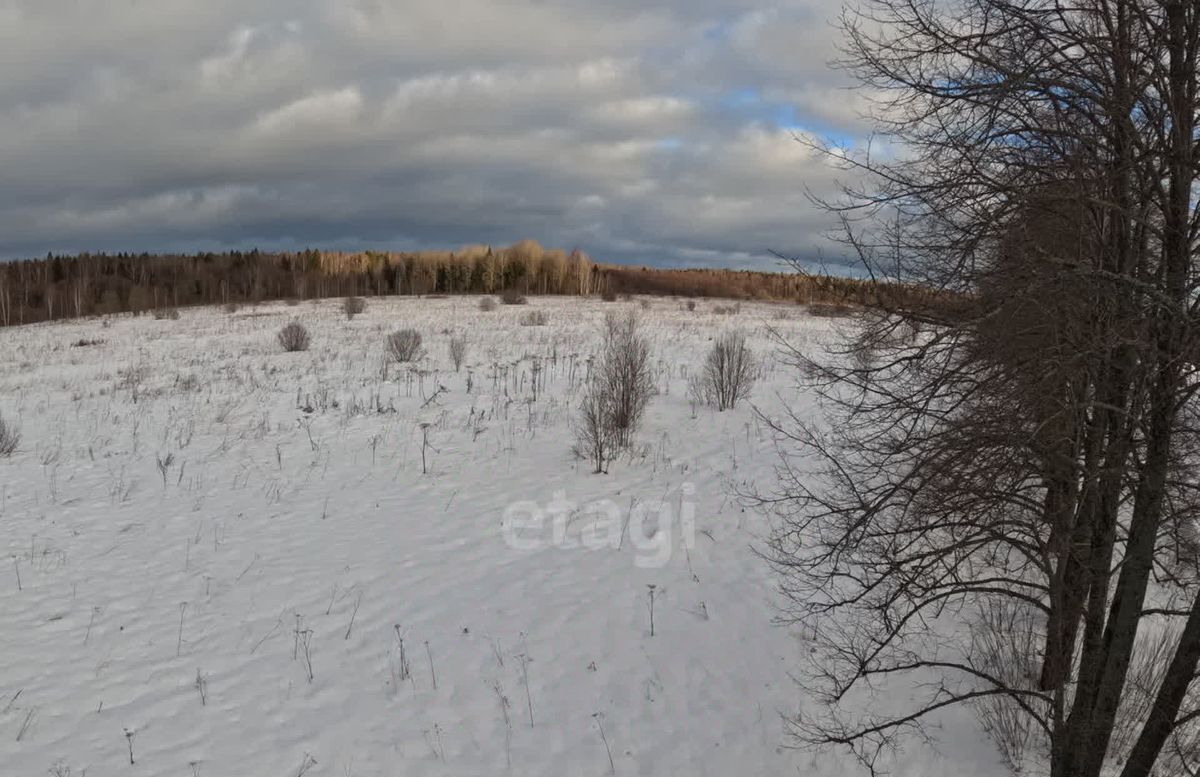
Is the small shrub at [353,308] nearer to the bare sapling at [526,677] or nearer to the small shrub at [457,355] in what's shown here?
the small shrub at [457,355]

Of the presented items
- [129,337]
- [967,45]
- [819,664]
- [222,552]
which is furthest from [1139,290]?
[129,337]

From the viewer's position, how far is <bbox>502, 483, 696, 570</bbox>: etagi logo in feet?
24.0

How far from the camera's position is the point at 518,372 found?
14953 millimetres

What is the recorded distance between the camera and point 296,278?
236 ft

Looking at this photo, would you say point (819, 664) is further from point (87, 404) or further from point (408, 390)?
point (87, 404)

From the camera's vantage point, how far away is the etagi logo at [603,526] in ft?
24.0

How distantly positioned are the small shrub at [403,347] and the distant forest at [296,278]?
3930cm

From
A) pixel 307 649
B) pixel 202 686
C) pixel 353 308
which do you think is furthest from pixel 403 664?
pixel 353 308

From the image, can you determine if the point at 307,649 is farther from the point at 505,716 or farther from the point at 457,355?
the point at 457,355

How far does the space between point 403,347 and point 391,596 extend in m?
11.4

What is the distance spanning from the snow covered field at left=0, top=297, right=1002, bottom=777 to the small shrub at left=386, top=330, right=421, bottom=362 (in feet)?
12.9

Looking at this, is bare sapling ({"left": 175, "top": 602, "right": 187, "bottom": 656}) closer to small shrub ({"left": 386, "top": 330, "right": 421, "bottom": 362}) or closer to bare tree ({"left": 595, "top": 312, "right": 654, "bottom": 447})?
bare tree ({"left": 595, "top": 312, "right": 654, "bottom": 447})

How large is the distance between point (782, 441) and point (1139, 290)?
23.9ft

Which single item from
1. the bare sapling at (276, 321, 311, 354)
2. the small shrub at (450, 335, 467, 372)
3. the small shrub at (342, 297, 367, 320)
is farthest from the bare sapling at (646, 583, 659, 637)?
the small shrub at (342, 297, 367, 320)
